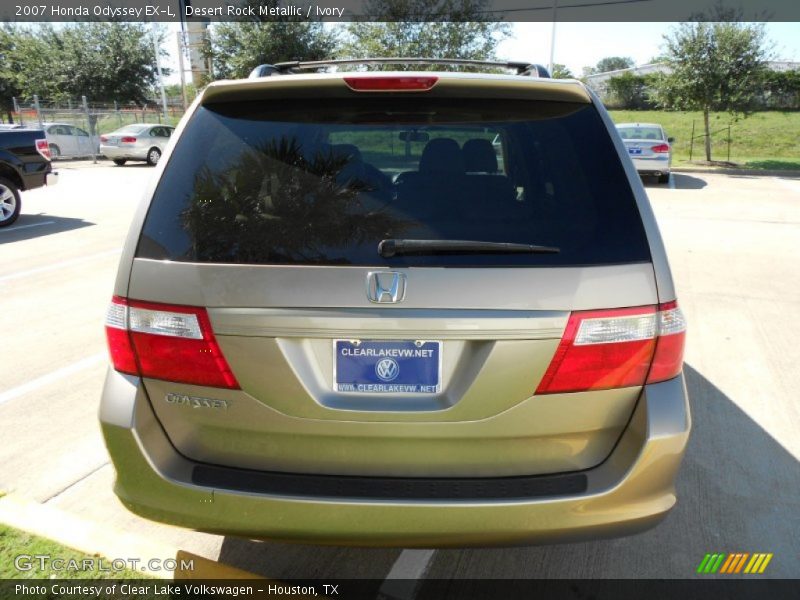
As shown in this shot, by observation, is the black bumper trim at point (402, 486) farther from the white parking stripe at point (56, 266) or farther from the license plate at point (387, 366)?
the white parking stripe at point (56, 266)

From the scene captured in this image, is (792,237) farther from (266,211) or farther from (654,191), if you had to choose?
(266,211)

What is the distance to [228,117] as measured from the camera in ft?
7.32

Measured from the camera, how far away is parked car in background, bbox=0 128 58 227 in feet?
33.3

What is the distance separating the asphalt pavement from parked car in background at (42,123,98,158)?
1865cm

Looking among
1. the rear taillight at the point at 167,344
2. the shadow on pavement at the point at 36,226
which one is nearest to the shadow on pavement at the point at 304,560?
the rear taillight at the point at 167,344

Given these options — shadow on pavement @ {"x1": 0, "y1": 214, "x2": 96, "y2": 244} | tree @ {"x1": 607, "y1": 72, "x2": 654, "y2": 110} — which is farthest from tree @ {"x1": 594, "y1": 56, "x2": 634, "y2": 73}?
shadow on pavement @ {"x1": 0, "y1": 214, "x2": 96, "y2": 244}

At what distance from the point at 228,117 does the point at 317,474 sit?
4.01ft

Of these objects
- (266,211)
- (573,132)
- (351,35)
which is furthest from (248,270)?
(351,35)

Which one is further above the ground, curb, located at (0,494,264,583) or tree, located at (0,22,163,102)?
tree, located at (0,22,163,102)

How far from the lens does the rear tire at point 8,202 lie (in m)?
10.3

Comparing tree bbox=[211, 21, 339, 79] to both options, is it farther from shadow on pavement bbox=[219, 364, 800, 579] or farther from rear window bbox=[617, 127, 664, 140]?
shadow on pavement bbox=[219, 364, 800, 579]

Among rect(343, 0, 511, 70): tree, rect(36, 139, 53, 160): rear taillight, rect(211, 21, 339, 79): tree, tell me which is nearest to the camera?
rect(36, 139, 53, 160): rear taillight

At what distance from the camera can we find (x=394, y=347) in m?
1.95

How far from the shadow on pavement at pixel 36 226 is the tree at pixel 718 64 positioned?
21265mm
